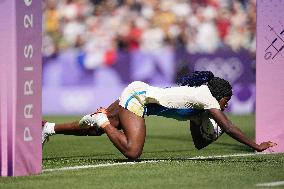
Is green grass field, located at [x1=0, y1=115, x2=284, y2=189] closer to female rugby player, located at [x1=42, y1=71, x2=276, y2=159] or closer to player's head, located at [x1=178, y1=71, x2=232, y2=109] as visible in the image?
female rugby player, located at [x1=42, y1=71, x2=276, y2=159]

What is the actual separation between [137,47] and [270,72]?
10.5 meters

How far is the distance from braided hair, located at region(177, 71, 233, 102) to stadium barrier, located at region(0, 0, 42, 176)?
2285 mm

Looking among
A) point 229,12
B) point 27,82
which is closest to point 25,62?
point 27,82

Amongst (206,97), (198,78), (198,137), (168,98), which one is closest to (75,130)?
(168,98)

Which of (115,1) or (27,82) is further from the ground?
(115,1)

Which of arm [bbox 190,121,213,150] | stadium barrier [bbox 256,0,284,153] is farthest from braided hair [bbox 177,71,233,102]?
stadium barrier [bbox 256,0,284,153]

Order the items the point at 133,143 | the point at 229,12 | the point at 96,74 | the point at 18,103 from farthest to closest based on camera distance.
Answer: the point at 229,12 < the point at 96,74 < the point at 133,143 < the point at 18,103

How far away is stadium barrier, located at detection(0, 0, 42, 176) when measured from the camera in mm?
8367

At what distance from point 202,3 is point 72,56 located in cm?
371

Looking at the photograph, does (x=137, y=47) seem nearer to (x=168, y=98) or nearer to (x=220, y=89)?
(x=168, y=98)

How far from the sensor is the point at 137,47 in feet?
71.8

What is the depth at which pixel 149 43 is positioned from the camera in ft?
72.0

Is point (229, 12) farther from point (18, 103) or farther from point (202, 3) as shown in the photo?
point (18, 103)

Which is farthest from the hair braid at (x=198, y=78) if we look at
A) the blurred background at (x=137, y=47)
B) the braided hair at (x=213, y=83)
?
the blurred background at (x=137, y=47)
